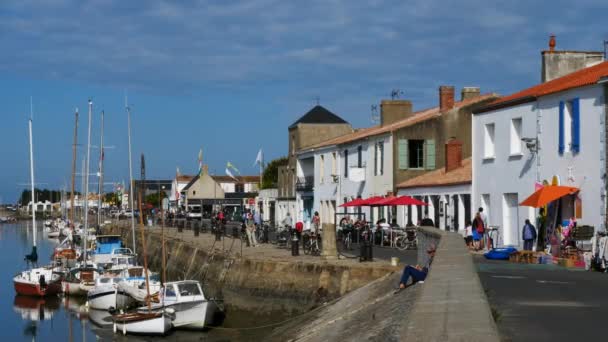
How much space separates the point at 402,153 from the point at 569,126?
2159 cm

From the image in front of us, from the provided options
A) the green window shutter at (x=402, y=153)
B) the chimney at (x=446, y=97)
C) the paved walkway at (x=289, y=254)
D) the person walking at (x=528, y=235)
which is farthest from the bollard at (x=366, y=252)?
the chimney at (x=446, y=97)

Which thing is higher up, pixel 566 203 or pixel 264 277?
pixel 566 203

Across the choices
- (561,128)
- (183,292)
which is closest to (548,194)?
(561,128)

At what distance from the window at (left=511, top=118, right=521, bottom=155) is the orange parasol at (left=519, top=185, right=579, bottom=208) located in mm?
4641

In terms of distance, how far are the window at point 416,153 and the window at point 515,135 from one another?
17.3m

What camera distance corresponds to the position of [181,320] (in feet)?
119

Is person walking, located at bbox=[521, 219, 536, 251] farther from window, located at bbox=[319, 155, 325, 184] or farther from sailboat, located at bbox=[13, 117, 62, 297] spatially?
window, located at bbox=[319, 155, 325, 184]

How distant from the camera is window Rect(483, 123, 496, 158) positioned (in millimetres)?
39812

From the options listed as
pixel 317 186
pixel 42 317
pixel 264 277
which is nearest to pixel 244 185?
pixel 317 186

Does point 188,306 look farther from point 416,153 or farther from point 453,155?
point 416,153

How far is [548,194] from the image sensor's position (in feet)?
106

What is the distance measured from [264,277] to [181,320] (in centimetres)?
361

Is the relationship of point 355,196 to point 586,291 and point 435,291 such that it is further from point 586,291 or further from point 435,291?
point 435,291

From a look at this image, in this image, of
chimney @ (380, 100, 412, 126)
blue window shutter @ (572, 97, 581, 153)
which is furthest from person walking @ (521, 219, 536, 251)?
chimney @ (380, 100, 412, 126)
